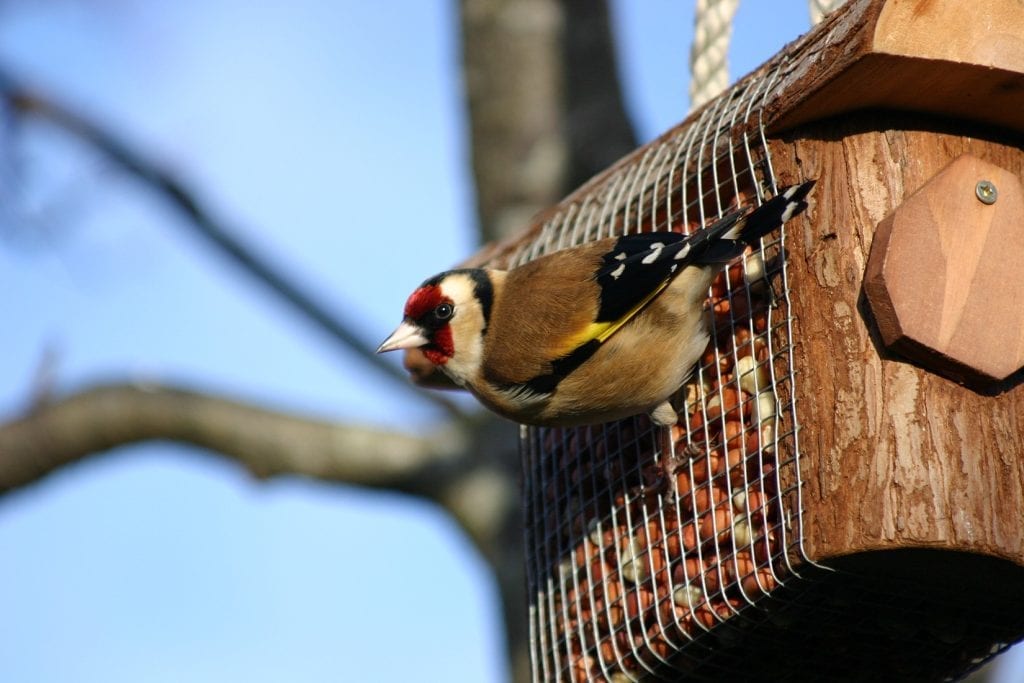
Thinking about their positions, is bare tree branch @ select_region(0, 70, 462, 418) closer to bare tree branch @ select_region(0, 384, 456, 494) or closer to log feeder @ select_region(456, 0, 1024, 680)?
bare tree branch @ select_region(0, 384, 456, 494)

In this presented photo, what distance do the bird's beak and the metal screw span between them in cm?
157

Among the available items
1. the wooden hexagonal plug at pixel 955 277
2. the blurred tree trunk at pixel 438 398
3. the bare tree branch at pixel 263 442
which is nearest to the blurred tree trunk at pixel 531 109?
the blurred tree trunk at pixel 438 398

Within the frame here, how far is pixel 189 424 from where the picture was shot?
295 inches

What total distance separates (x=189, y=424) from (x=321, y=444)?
85cm

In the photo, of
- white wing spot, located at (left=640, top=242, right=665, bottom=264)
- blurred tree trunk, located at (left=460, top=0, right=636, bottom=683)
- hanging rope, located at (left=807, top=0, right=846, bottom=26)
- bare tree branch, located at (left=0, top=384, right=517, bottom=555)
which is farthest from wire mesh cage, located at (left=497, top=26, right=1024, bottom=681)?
bare tree branch, located at (left=0, top=384, right=517, bottom=555)

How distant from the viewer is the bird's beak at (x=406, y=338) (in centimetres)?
375

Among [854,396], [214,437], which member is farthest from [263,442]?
[854,396]

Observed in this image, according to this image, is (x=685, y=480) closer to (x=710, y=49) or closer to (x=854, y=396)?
(x=854, y=396)

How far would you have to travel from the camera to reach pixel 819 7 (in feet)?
11.7

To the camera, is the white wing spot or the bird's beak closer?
the white wing spot

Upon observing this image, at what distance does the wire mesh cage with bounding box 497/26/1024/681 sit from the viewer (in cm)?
286

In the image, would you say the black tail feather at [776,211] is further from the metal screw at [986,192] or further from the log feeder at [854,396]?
the metal screw at [986,192]

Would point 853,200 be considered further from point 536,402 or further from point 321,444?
point 321,444

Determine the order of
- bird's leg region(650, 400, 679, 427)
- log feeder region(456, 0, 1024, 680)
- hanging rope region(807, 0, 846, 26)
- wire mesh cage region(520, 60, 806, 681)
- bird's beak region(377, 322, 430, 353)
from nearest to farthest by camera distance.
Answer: log feeder region(456, 0, 1024, 680) → wire mesh cage region(520, 60, 806, 681) → bird's leg region(650, 400, 679, 427) → hanging rope region(807, 0, 846, 26) → bird's beak region(377, 322, 430, 353)
